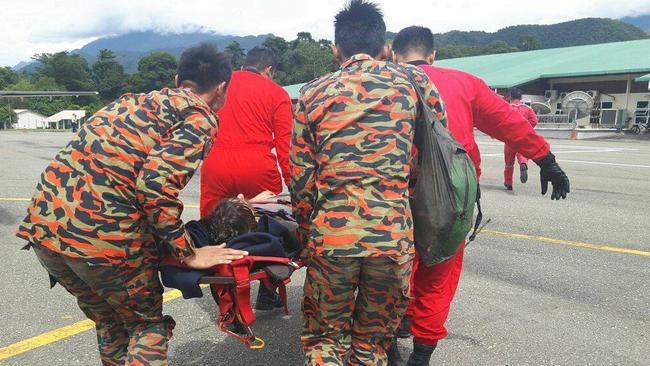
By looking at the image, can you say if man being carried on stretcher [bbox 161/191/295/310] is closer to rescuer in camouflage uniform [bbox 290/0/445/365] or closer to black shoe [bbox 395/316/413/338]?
rescuer in camouflage uniform [bbox 290/0/445/365]

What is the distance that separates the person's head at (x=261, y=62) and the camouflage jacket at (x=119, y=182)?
5.09 ft

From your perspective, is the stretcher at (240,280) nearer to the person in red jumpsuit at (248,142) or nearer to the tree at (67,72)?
the person in red jumpsuit at (248,142)

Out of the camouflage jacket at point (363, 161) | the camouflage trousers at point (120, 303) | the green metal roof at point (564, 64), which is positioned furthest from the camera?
the green metal roof at point (564, 64)

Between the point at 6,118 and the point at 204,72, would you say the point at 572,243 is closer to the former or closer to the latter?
the point at 204,72

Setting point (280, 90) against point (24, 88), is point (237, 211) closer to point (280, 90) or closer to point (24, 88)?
point (280, 90)

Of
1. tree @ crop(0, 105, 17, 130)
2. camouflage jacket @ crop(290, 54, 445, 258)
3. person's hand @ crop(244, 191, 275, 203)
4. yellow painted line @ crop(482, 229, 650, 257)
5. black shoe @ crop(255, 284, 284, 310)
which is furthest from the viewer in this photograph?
tree @ crop(0, 105, 17, 130)

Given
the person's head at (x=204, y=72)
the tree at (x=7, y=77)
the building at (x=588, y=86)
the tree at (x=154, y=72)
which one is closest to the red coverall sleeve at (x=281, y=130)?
the person's head at (x=204, y=72)

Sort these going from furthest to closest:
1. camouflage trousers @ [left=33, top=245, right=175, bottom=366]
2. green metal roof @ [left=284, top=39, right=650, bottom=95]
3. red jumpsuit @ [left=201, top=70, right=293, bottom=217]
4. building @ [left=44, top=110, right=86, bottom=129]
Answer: building @ [left=44, top=110, right=86, bottom=129] → green metal roof @ [left=284, top=39, right=650, bottom=95] → red jumpsuit @ [left=201, top=70, right=293, bottom=217] → camouflage trousers @ [left=33, top=245, right=175, bottom=366]

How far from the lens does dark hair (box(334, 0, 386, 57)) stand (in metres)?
2.33

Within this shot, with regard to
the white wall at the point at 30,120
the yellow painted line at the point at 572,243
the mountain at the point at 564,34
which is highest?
the mountain at the point at 564,34

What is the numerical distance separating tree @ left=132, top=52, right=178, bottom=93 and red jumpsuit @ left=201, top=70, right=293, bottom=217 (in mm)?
89928

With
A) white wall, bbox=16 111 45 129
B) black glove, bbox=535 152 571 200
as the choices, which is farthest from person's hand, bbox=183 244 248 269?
white wall, bbox=16 111 45 129

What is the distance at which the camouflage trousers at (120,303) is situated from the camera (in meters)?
2.19

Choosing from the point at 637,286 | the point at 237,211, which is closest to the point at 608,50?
the point at 637,286
